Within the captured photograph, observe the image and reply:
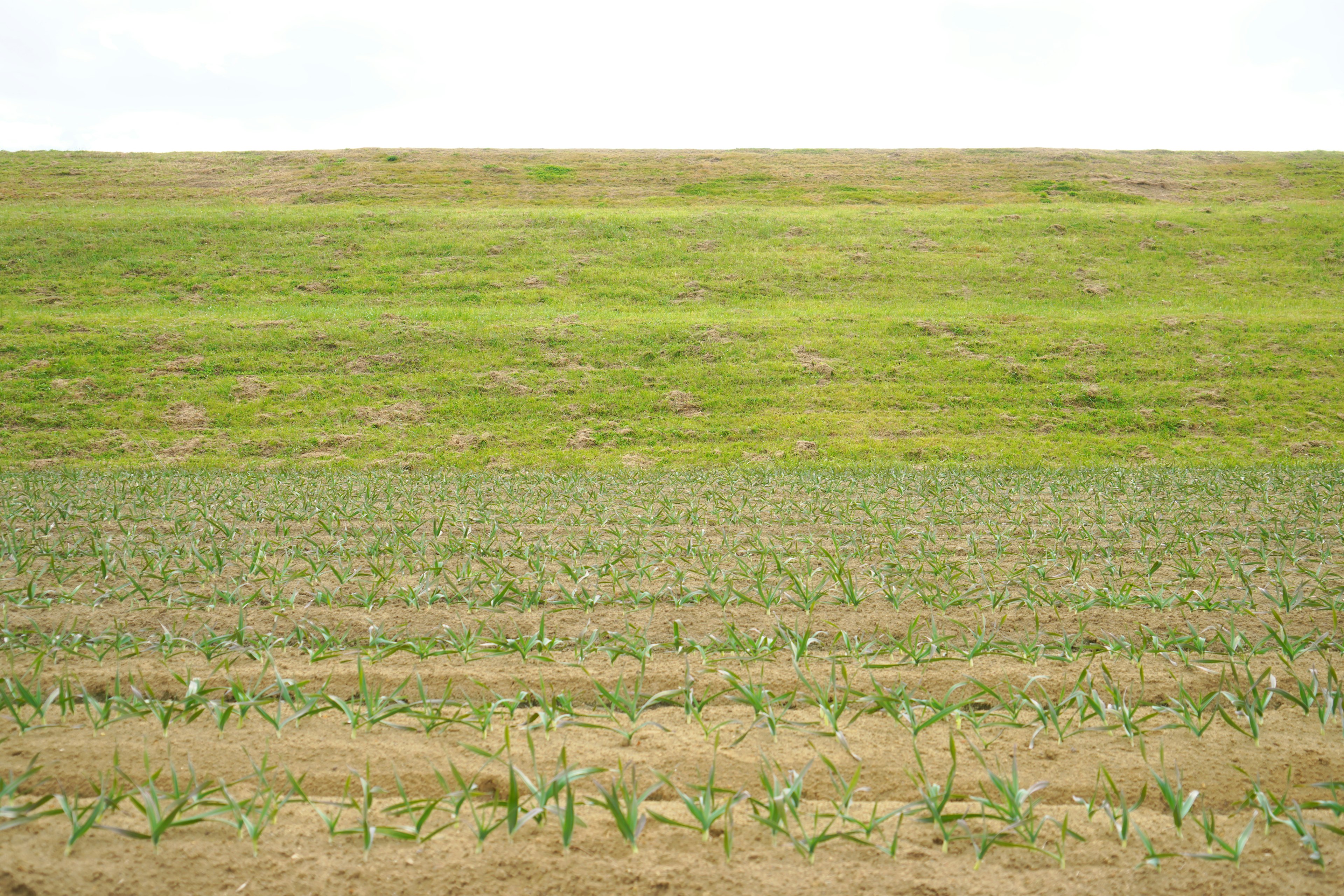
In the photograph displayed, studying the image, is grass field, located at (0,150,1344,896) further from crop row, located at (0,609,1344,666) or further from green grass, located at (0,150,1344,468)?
green grass, located at (0,150,1344,468)

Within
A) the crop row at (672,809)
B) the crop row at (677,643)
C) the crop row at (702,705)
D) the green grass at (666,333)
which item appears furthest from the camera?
the green grass at (666,333)

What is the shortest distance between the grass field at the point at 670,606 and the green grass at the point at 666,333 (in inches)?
8.7

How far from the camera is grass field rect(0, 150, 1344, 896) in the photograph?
8.52 ft

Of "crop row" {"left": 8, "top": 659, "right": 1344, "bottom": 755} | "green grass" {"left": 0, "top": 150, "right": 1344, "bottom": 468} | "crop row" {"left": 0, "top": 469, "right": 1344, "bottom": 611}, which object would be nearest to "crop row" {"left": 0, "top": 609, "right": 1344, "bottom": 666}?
"crop row" {"left": 8, "top": 659, "right": 1344, "bottom": 755}

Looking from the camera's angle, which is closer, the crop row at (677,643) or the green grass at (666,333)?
the crop row at (677,643)

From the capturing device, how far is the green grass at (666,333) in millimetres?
20562

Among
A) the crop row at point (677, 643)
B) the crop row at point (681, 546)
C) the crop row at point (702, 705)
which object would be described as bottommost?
the crop row at point (681, 546)

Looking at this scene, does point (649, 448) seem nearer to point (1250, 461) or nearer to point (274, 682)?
point (1250, 461)

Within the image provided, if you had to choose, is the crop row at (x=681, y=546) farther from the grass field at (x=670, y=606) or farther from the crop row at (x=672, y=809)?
the crop row at (x=672, y=809)

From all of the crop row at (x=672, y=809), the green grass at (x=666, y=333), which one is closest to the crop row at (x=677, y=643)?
the crop row at (x=672, y=809)

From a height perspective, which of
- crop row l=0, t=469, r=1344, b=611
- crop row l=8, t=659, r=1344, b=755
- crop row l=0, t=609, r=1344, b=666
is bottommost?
crop row l=0, t=469, r=1344, b=611

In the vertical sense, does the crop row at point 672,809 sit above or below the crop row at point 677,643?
above

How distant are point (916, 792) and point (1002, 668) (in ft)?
4.90

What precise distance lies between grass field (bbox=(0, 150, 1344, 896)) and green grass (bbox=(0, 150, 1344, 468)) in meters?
0.22
